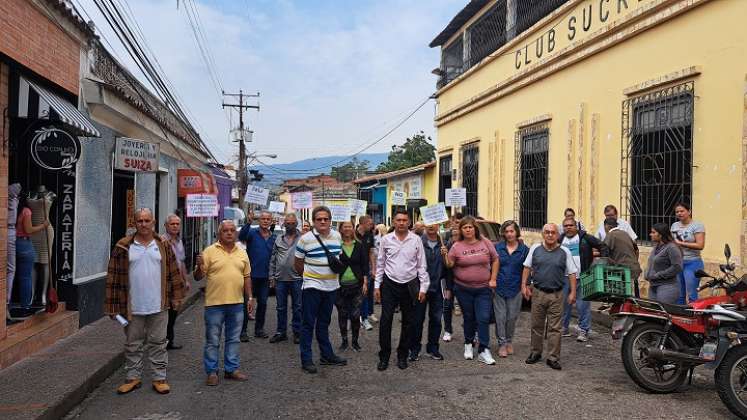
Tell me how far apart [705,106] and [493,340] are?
5035 millimetres

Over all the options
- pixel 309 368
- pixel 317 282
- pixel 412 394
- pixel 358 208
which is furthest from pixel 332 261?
pixel 358 208

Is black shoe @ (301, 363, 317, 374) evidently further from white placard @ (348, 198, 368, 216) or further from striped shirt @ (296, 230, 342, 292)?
white placard @ (348, 198, 368, 216)

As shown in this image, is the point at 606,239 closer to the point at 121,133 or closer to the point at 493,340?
the point at 493,340

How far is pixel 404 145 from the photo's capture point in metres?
52.4

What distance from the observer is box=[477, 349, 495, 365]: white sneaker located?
6.71m

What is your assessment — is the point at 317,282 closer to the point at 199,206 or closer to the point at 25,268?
the point at 25,268

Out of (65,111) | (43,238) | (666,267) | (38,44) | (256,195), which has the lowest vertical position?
(666,267)

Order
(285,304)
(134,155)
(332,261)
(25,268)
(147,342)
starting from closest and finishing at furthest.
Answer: (147,342) → (332,261) → (25,268) → (285,304) → (134,155)

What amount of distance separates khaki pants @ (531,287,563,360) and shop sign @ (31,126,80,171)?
5703mm

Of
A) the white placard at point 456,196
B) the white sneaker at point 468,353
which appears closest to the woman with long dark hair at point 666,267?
the white sneaker at point 468,353

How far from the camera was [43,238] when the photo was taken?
7703 mm

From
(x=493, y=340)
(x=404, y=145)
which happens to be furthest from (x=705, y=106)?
(x=404, y=145)

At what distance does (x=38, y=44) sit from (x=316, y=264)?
4.45 metres

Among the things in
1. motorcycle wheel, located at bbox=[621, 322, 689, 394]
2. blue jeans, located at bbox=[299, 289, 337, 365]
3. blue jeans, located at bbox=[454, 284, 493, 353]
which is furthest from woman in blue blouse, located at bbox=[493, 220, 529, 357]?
blue jeans, located at bbox=[299, 289, 337, 365]
